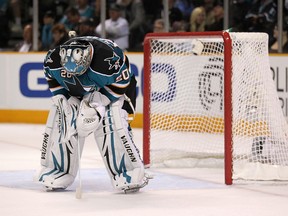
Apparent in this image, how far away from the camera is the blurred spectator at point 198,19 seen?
34.5 ft

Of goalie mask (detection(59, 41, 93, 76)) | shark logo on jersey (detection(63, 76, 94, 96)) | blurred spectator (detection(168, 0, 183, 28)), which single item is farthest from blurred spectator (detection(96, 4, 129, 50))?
goalie mask (detection(59, 41, 93, 76))

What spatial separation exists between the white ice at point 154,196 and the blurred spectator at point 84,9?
4.09m

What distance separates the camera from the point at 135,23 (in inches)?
428

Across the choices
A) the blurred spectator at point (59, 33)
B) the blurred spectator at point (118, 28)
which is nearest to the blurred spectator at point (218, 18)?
the blurred spectator at point (118, 28)

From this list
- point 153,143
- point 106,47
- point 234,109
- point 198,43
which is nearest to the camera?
point 106,47

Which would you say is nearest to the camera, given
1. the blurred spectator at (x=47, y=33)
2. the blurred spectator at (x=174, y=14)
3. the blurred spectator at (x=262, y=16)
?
the blurred spectator at (x=262, y=16)

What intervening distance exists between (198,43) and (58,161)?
5.11ft

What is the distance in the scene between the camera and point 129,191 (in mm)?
5773

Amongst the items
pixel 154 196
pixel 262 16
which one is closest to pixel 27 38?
pixel 262 16

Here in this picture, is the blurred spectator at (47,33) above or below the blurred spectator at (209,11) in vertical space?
below

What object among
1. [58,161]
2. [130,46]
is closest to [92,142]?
[130,46]

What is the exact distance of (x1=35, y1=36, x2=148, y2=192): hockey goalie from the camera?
222 inches

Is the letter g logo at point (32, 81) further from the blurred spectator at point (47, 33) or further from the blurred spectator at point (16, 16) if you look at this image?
the blurred spectator at point (16, 16)

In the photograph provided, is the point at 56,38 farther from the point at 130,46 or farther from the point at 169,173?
the point at 169,173
